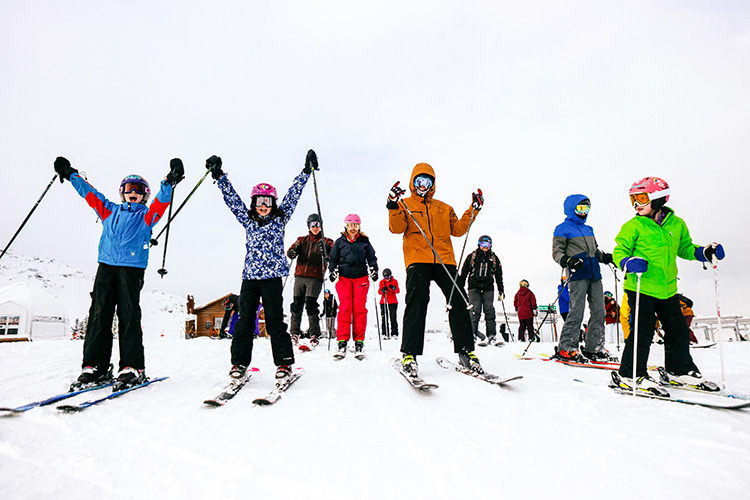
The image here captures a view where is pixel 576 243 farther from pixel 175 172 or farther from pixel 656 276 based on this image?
pixel 175 172

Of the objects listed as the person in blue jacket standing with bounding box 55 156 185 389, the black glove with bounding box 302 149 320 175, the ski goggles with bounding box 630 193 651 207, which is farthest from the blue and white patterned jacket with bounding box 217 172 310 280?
the ski goggles with bounding box 630 193 651 207

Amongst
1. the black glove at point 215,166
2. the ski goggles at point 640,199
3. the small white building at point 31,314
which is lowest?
the small white building at point 31,314

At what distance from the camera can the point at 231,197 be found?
405 centimetres

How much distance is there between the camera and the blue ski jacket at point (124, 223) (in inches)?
146

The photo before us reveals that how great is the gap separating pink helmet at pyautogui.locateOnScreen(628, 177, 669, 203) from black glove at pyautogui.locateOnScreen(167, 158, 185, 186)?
4.81 m

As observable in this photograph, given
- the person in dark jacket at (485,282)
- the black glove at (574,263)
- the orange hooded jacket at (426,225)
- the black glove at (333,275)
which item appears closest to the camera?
the orange hooded jacket at (426,225)

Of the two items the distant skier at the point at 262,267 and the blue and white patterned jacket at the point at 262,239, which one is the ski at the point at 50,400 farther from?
the blue and white patterned jacket at the point at 262,239

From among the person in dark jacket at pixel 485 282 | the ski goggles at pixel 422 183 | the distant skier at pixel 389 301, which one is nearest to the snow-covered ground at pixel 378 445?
the ski goggles at pixel 422 183

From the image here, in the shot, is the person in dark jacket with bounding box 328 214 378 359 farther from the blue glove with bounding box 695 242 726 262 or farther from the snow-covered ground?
the blue glove with bounding box 695 242 726 262

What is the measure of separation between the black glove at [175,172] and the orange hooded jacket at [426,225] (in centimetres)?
232

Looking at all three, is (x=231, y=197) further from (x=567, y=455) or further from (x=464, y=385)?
(x=567, y=455)

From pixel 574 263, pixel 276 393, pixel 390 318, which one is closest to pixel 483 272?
pixel 574 263

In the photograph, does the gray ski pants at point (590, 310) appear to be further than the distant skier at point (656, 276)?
Yes

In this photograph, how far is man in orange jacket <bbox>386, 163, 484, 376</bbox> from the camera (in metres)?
3.88
